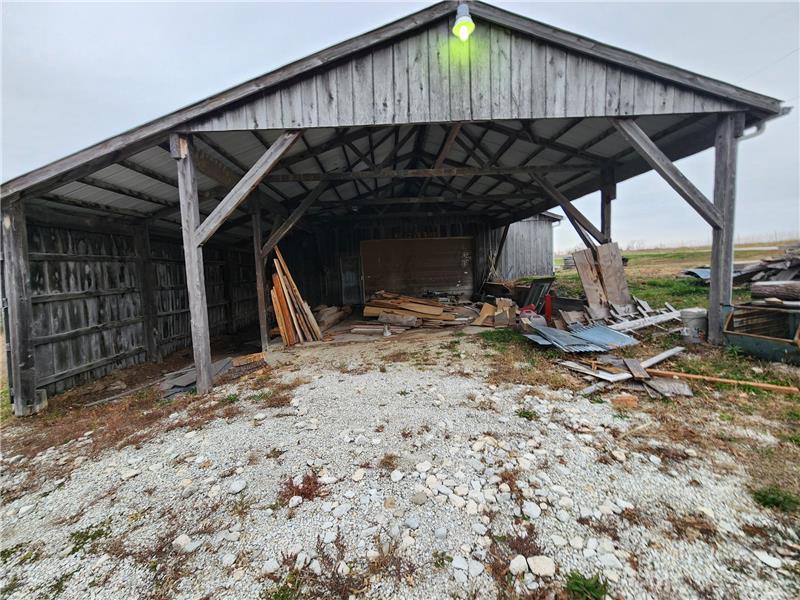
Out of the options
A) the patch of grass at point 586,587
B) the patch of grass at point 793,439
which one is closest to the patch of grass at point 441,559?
the patch of grass at point 586,587

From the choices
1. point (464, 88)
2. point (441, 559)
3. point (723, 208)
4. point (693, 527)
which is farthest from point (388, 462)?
point (723, 208)

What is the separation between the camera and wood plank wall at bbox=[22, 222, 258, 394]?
4.66 metres

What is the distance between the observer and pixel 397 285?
481 inches

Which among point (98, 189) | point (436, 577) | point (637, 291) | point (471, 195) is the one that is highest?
point (471, 195)

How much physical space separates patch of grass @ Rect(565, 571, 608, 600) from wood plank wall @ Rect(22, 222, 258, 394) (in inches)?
262

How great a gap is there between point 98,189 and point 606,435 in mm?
7308

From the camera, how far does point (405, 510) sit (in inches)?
80.8

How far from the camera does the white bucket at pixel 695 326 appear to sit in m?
5.14

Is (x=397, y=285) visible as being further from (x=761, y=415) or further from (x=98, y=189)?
(x=761, y=415)

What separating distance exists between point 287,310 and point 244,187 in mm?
3015

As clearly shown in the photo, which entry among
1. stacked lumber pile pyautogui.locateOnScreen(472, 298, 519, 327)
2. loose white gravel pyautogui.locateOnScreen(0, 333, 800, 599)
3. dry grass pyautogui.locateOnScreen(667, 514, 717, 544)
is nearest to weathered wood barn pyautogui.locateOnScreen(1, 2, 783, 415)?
loose white gravel pyautogui.locateOnScreen(0, 333, 800, 599)

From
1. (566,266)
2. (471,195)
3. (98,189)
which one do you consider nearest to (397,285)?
(471,195)

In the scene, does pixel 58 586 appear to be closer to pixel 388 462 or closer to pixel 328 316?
pixel 388 462

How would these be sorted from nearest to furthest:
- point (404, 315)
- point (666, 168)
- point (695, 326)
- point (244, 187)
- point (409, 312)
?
point (244, 187), point (666, 168), point (695, 326), point (404, 315), point (409, 312)
